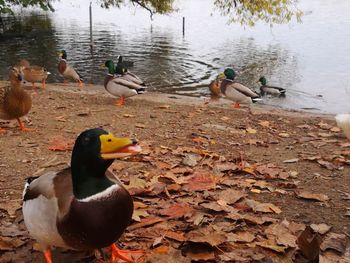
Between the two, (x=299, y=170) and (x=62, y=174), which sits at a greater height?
(x=62, y=174)

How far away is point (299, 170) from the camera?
5.35 m

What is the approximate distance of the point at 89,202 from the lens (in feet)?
9.18

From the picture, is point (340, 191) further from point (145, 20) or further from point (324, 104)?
point (145, 20)

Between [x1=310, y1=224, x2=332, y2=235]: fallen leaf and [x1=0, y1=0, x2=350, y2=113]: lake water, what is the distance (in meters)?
9.76

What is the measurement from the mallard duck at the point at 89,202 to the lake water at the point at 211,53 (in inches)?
442

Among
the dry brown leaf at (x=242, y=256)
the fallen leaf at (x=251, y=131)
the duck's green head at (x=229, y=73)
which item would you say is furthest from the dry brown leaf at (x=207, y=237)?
the duck's green head at (x=229, y=73)

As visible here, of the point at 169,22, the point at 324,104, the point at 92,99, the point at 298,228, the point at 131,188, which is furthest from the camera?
the point at 169,22

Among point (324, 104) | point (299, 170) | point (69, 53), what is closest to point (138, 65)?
point (69, 53)

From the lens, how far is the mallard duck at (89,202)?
277cm

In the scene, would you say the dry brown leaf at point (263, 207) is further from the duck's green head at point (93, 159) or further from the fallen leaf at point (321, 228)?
the duck's green head at point (93, 159)

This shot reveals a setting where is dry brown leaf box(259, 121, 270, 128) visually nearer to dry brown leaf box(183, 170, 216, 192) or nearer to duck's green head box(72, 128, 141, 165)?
dry brown leaf box(183, 170, 216, 192)

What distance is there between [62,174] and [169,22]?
35.7 meters

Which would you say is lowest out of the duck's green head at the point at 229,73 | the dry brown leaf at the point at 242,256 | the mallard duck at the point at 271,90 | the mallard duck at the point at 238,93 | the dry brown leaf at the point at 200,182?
the mallard duck at the point at 271,90

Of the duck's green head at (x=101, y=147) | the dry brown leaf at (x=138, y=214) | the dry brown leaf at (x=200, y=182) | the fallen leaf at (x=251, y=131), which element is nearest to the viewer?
the duck's green head at (x=101, y=147)
